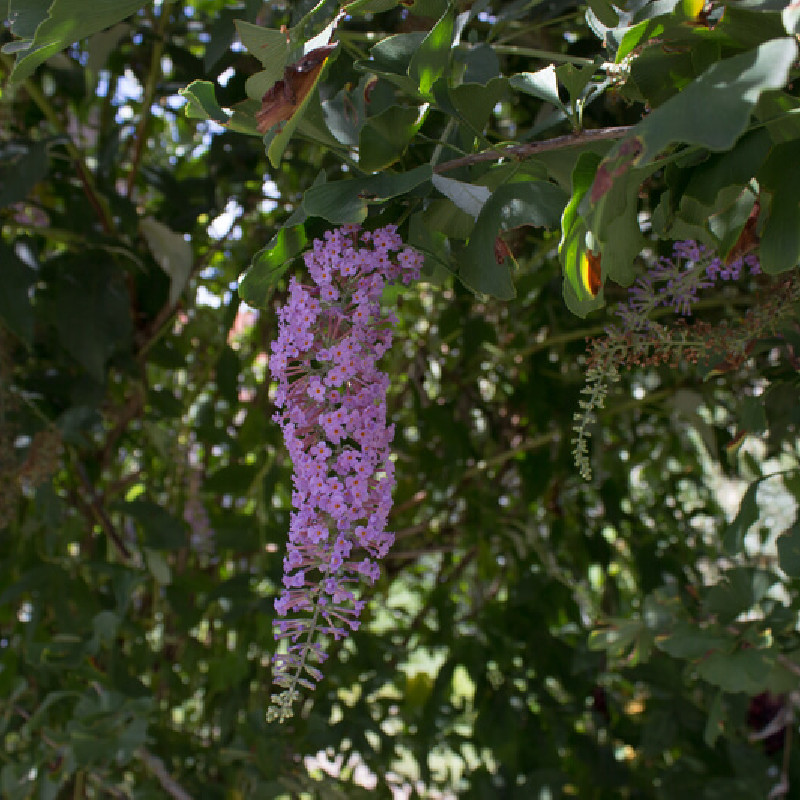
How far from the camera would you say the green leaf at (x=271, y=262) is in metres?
0.48

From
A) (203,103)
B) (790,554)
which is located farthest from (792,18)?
(790,554)

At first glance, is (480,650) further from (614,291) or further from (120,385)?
(120,385)

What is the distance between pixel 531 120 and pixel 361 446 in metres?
0.85

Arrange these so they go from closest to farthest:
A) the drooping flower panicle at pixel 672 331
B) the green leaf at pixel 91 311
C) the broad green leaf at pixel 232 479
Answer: the drooping flower panicle at pixel 672 331 → the green leaf at pixel 91 311 → the broad green leaf at pixel 232 479

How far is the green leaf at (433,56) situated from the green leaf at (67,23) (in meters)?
0.16

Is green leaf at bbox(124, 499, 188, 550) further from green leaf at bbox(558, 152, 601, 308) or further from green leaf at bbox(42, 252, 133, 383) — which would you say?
green leaf at bbox(558, 152, 601, 308)

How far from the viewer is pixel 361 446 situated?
515mm

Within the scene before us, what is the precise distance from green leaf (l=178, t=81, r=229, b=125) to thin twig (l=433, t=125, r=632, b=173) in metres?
0.12

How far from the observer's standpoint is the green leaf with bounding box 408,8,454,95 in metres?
0.40

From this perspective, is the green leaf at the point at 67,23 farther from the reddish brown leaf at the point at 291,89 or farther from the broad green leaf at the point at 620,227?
the broad green leaf at the point at 620,227

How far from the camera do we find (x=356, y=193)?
0.44 metres

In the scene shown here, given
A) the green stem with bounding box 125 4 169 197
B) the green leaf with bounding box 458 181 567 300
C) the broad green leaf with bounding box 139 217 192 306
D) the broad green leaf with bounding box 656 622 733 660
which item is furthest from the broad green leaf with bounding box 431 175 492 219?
the green stem with bounding box 125 4 169 197

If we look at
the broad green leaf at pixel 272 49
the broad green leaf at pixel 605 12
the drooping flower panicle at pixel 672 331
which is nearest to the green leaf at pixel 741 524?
the drooping flower panicle at pixel 672 331

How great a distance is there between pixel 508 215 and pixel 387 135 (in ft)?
0.26
